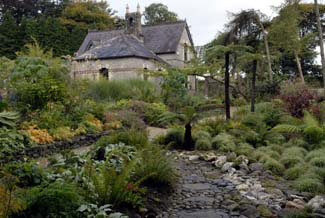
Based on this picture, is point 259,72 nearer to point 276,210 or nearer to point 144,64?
point 144,64

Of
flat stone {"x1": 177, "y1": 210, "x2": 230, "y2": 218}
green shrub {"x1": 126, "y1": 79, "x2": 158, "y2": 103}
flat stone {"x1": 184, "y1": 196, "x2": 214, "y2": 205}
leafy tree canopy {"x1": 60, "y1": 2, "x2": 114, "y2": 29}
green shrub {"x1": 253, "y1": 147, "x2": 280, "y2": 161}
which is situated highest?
leafy tree canopy {"x1": 60, "y1": 2, "x2": 114, "y2": 29}

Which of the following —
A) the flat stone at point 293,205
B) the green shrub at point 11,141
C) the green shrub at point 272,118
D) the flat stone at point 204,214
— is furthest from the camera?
the green shrub at point 272,118

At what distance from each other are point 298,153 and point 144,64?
16.5 meters

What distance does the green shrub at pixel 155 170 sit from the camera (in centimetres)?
549

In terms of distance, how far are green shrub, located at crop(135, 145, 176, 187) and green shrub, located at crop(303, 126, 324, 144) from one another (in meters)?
4.27

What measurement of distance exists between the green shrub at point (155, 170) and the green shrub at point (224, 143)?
3.07 metres

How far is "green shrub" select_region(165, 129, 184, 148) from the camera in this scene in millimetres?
9484

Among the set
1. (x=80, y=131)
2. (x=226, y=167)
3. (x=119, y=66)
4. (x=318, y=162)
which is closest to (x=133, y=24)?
(x=119, y=66)

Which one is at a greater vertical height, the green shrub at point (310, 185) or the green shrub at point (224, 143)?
the green shrub at point (224, 143)

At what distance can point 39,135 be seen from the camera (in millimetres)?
8414

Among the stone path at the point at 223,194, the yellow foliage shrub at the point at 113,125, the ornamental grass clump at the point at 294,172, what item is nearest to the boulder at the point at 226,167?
the stone path at the point at 223,194

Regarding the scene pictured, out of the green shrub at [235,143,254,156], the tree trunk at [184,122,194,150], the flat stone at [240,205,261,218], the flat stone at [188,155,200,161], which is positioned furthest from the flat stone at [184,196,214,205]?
the tree trunk at [184,122,194,150]

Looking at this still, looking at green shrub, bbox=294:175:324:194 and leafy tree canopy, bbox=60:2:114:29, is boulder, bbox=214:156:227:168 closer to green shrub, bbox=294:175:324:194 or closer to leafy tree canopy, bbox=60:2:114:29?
green shrub, bbox=294:175:324:194

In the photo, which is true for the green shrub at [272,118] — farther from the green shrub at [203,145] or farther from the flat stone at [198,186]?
the flat stone at [198,186]
